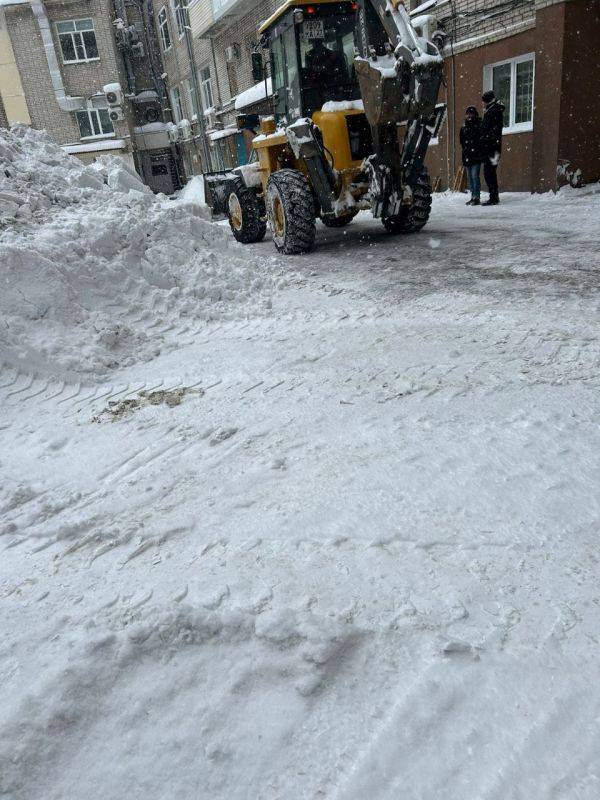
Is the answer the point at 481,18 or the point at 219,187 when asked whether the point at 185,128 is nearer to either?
the point at 219,187

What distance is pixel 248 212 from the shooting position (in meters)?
9.41

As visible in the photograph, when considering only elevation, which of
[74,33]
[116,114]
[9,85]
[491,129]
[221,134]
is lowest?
[491,129]

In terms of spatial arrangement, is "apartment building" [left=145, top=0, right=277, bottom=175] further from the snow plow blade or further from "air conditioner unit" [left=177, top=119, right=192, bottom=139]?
the snow plow blade

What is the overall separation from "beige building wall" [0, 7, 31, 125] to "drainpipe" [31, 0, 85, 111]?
1.41 m

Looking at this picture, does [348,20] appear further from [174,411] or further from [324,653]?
[324,653]

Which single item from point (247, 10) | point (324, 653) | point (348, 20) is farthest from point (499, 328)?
point (247, 10)

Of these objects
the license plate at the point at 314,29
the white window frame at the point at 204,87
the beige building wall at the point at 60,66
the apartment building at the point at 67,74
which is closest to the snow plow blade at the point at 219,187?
the license plate at the point at 314,29

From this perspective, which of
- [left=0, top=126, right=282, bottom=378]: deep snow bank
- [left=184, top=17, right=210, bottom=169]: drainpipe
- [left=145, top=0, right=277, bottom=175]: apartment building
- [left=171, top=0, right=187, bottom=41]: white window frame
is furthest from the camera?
[left=171, top=0, right=187, bottom=41]: white window frame

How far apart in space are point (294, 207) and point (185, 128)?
937 inches

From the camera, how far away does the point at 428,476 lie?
2.16 metres

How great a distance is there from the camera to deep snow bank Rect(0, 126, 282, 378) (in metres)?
3.93

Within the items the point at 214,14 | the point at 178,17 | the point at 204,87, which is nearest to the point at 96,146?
the point at 204,87

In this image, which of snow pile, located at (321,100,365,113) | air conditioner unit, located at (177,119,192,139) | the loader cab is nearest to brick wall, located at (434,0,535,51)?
the loader cab

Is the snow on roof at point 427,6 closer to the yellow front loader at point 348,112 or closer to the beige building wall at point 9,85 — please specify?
the yellow front loader at point 348,112
